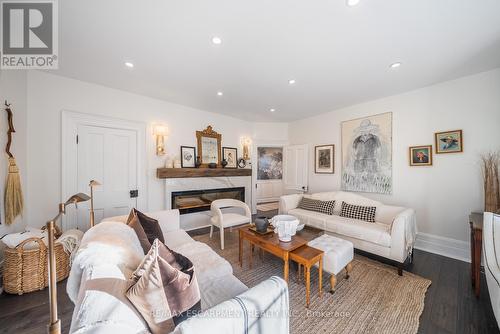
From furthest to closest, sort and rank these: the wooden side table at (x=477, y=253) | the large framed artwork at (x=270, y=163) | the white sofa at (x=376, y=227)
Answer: the large framed artwork at (x=270, y=163) → the white sofa at (x=376, y=227) → the wooden side table at (x=477, y=253)

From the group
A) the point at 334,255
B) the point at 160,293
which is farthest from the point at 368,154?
the point at 160,293

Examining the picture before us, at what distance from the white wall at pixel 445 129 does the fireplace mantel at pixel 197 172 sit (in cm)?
285

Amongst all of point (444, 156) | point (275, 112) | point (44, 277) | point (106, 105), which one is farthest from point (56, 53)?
point (444, 156)

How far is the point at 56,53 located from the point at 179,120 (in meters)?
1.94

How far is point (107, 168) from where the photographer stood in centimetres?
317

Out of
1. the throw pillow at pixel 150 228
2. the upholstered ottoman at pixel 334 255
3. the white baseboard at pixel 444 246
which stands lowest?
the white baseboard at pixel 444 246

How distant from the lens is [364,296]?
196cm

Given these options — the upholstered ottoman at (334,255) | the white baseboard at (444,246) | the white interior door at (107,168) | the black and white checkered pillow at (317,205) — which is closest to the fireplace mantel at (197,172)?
the white interior door at (107,168)

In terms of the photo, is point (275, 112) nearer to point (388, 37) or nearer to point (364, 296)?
point (388, 37)

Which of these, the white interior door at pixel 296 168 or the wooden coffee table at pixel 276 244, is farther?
the white interior door at pixel 296 168

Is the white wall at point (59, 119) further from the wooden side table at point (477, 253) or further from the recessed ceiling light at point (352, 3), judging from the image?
the wooden side table at point (477, 253)

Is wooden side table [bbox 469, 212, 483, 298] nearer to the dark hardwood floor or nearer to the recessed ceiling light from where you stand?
the dark hardwood floor

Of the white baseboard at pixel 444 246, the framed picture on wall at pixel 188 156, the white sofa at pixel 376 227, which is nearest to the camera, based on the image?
the white sofa at pixel 376 227

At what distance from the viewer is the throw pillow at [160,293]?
879 millimetres
